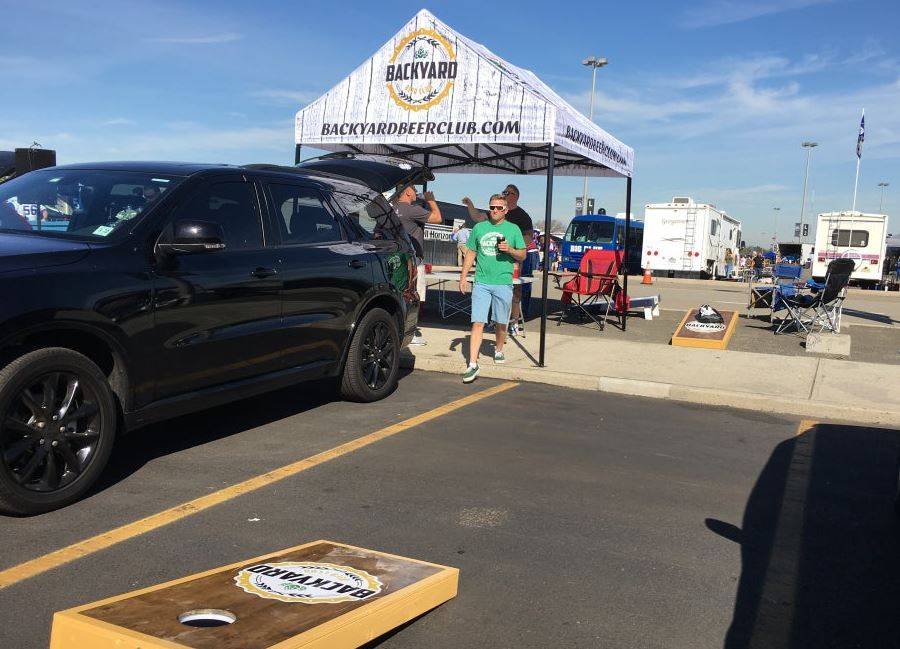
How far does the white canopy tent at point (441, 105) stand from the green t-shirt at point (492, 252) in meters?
0.52

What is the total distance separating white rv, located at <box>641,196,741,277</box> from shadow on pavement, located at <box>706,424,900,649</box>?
26972mm

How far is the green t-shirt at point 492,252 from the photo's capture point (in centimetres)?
810

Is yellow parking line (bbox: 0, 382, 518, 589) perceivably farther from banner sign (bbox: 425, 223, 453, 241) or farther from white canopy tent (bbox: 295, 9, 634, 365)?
banner sign (bbox: 425, 223, 453, 241)

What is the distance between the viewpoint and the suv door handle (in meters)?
5.27

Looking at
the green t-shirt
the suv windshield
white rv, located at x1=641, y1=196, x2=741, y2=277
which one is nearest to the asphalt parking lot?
the suv windshield

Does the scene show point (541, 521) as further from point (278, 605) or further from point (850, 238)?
point (850, 238)

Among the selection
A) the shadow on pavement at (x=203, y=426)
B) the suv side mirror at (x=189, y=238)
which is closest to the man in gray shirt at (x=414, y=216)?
the shadow on pavement at (x=203, y=426)

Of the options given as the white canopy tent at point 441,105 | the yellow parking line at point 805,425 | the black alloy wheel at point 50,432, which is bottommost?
the yellow parking line at point 805,425

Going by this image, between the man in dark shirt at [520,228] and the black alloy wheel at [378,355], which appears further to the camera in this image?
the man in dark shirt at [520,228]

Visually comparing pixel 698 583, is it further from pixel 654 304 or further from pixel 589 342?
pixel 654 304

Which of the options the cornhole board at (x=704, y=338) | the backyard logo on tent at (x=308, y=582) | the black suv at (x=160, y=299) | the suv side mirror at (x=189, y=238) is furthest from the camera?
the cornhole board at (x=704, y=338)

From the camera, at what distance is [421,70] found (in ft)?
29.4

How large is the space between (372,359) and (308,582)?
12.7 ft

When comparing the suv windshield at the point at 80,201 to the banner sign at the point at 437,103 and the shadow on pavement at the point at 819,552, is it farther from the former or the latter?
the banner sign at the point at 437,103
